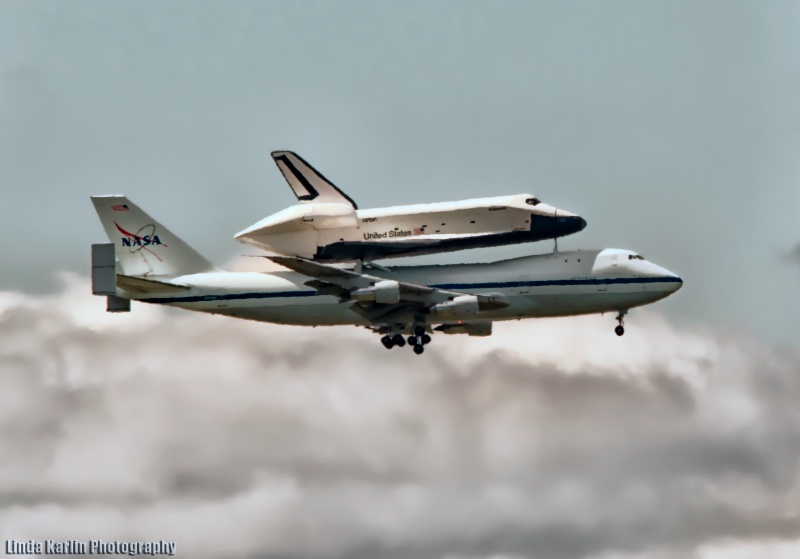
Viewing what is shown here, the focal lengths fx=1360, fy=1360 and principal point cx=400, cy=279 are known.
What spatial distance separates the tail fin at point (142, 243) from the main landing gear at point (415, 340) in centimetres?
1194

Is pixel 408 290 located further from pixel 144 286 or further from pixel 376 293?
pixel 144 286

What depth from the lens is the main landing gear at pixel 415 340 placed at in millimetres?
78875

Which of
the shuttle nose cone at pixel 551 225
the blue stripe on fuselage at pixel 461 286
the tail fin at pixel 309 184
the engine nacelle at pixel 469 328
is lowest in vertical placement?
the engine nacelle at pixel 469 328

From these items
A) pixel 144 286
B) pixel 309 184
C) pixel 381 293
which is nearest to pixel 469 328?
pixel 381 293

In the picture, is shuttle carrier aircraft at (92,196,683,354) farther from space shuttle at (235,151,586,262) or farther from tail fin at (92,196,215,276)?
space shuttle at (235,151,586,262)

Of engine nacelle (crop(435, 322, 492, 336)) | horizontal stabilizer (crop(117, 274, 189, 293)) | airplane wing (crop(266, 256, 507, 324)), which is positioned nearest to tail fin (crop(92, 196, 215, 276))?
horizontal stabilizer (crop(117, 274, 189, 293))

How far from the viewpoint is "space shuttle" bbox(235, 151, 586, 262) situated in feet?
242

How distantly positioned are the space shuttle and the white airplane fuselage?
126 inches

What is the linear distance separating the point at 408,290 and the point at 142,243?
18.6m

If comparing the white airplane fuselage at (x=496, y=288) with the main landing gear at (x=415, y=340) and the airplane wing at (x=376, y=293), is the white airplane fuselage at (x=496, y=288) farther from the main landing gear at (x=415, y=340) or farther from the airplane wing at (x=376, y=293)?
the main landing gear at (x=415, y=340)

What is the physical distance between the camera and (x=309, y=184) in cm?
7662

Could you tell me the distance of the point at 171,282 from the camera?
81.4 meters

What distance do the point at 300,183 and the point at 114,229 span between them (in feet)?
48.7

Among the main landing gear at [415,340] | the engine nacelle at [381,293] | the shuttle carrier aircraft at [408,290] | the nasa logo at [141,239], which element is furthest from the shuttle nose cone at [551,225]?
the nasa logo at [141,239]
